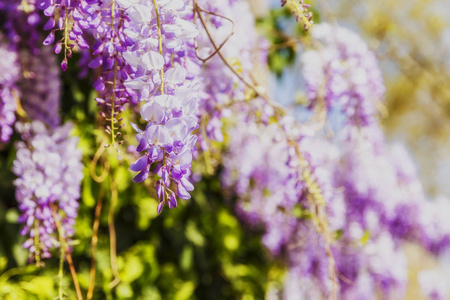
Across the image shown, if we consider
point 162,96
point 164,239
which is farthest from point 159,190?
point 164,239

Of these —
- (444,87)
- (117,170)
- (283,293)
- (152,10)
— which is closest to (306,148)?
(117,170)

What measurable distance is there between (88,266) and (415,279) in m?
5.79

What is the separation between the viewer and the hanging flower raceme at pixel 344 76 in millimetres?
2084

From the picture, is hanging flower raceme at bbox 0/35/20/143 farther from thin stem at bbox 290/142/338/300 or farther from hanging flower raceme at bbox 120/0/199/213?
thin stem at bbox 290/142/338/300

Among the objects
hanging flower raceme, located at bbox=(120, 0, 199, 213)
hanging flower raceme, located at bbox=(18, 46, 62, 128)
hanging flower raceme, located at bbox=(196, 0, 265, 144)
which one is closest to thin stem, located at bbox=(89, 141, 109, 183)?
hanging flower raceme, located at bbox=(18, 46, 62, 128)

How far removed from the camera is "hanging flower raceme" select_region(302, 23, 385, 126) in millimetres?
2084

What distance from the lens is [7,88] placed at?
154 centimetres

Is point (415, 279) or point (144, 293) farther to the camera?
point (415, 279)

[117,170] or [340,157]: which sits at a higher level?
[117,170]

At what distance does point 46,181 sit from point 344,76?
50.9 inches

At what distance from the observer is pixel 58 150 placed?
155 cm

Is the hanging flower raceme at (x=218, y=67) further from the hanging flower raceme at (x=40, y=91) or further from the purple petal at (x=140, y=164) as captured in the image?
the purple petal at (x=140, y=164)

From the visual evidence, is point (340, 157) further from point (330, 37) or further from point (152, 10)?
point (152, 10)

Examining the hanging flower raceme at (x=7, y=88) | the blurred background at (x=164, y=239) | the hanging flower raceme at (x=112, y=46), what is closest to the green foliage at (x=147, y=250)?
the blurred background at (x=164, y=239)
